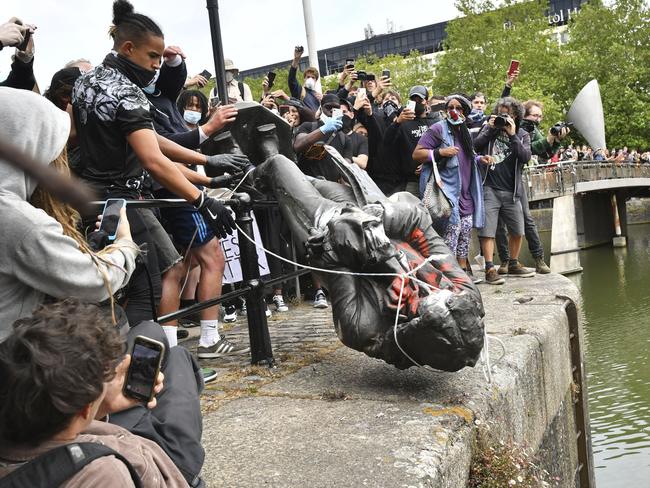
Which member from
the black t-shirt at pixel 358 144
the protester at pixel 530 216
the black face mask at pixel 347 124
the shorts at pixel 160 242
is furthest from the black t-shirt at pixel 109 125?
the protester at pixel 530 216

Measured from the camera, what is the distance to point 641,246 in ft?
83.6

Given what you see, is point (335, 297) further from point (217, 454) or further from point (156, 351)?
point (156, 351)

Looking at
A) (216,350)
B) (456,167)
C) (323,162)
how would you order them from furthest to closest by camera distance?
(456,167) < (323,162) < (216,350)

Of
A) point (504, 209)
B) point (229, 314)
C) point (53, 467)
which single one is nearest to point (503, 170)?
point (504, 209)

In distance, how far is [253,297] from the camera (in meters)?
4.07

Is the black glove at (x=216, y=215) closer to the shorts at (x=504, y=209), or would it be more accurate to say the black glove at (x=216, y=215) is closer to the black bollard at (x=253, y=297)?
the black bollard at (x=253, y=297)

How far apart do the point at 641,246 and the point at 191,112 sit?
23400mm

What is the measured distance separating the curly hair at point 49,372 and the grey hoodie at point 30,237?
0.39 metres

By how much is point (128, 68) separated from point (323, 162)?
198 cm

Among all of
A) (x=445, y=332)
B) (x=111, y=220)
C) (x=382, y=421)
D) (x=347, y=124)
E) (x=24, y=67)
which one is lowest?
(x=382, y=421)

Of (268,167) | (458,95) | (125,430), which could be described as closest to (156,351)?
(125,430)

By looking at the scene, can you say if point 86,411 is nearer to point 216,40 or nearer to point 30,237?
point 30,237

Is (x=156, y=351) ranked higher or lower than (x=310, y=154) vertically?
lower

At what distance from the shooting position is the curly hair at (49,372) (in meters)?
1.38
